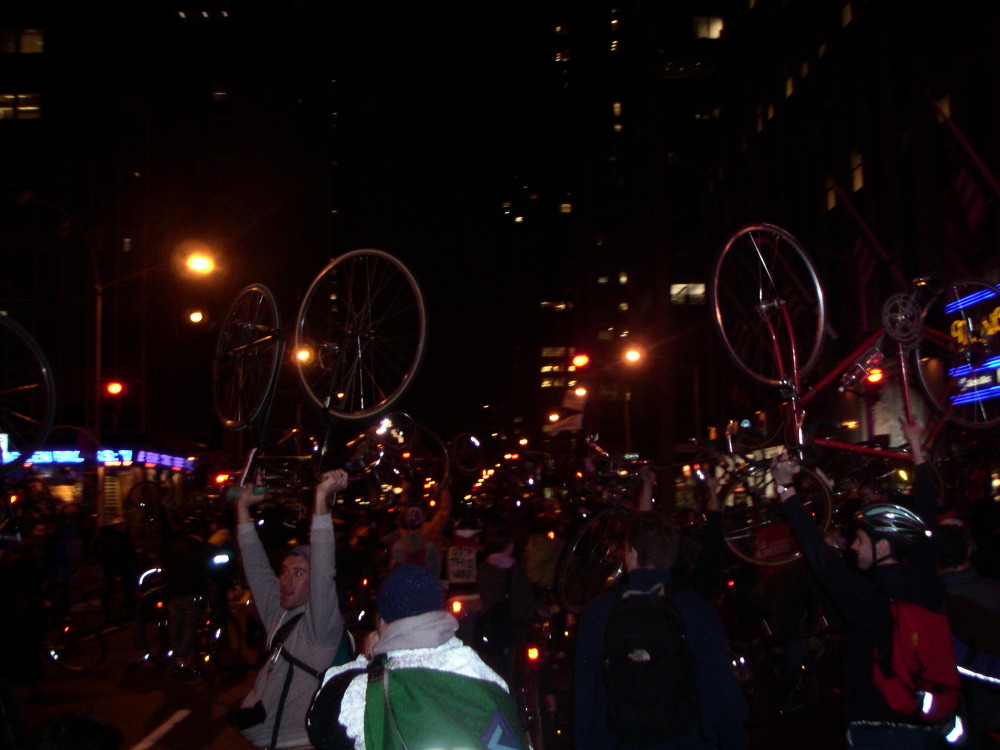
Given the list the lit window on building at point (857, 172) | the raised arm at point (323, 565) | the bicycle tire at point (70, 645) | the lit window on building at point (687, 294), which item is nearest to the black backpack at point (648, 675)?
the raised arm at point (323, 565)

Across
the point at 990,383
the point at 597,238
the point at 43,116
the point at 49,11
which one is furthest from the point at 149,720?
the point at 597,238

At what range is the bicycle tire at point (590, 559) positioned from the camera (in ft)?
32.2

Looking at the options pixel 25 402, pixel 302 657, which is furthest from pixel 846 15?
pixel 302 657

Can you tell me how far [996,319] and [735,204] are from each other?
122ft

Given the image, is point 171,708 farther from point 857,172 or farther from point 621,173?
point 621,173

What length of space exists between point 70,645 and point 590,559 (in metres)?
8.62

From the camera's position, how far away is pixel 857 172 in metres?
32.8

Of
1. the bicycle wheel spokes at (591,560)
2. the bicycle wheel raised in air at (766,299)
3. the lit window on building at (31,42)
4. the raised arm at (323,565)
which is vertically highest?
the lit window on building at (31,42)

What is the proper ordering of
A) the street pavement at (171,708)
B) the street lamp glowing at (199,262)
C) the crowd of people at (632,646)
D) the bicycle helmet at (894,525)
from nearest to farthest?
the crowd of people at (632,646) < the bicycle helmet at (894,525) < the street pavement at (171,708) < the street lamp glowing at (199,262)

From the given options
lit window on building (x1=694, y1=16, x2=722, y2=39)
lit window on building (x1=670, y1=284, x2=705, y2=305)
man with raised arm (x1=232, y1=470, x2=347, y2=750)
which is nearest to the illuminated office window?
lit window on building (x1=670, y1=284, x2=705, y2=305)

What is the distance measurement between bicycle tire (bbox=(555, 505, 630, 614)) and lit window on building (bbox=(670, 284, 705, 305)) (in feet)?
177

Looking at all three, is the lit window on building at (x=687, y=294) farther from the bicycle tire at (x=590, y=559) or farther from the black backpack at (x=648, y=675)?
the black backpack at (x=648, y=675)

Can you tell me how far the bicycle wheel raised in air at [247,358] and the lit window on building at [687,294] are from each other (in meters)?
57.0

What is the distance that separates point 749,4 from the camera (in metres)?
46.7
